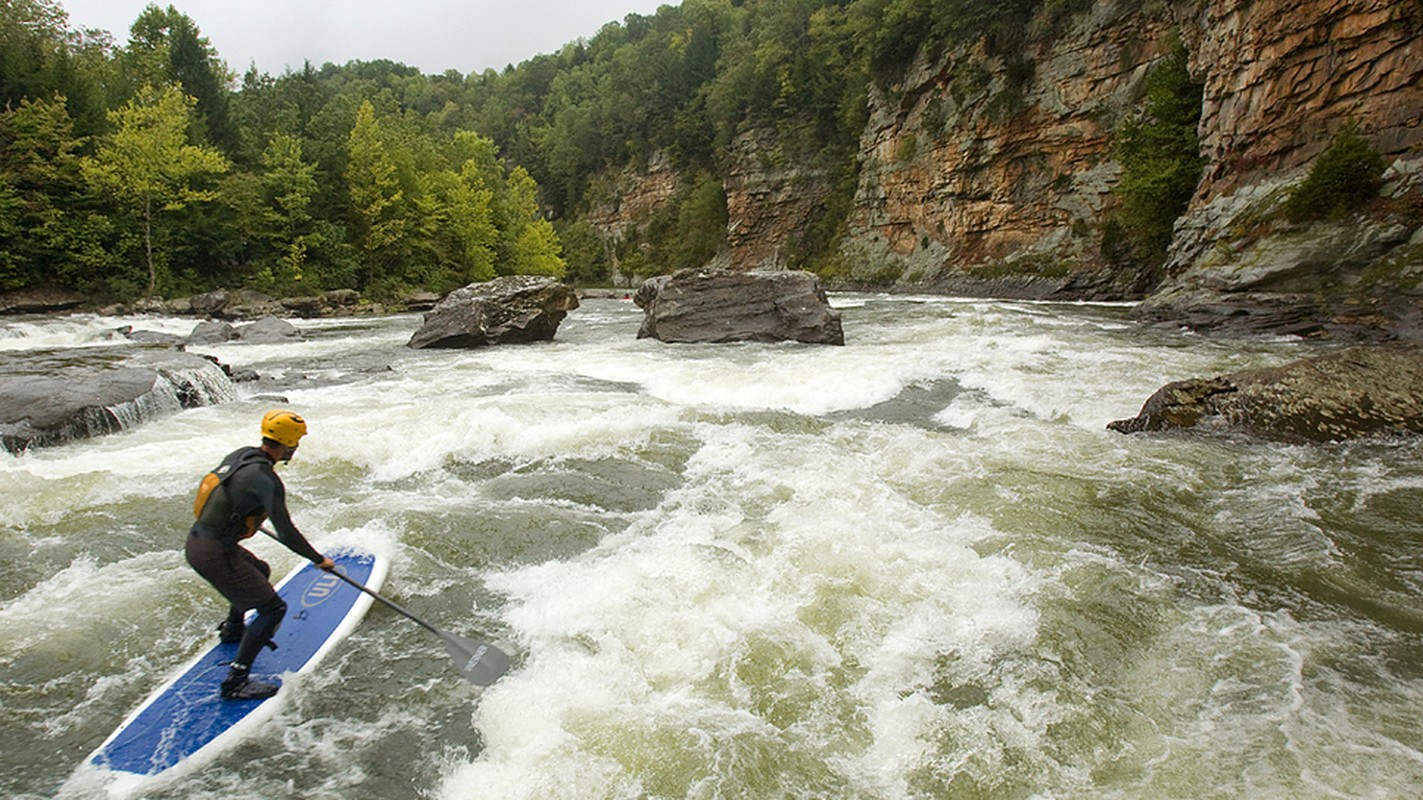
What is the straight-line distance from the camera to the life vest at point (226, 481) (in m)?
3.66

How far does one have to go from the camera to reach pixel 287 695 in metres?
3.86

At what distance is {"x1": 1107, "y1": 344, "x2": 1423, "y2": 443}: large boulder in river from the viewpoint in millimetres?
7238

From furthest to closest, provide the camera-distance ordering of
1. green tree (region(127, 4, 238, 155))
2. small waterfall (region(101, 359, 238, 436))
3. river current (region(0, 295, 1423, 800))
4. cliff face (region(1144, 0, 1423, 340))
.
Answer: green tree (region(127, 4, 238, 155))
cliff face (region(1144, 0, 1423, 340))
small waterfall (region(101, 359, 238, 436))
river current (region(0, 295, 1423, 800))

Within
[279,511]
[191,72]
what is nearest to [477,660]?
[279,511]

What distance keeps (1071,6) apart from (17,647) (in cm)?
3543

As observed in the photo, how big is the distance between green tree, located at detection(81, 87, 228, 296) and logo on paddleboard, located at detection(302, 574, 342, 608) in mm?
28291

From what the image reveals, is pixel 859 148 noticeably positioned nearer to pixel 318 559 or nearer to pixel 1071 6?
pixel 1071 6

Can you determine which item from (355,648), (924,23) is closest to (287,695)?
(355,648)

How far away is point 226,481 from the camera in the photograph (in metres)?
3.64

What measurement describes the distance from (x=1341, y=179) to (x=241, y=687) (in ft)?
66.5

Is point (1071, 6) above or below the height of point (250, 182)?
above

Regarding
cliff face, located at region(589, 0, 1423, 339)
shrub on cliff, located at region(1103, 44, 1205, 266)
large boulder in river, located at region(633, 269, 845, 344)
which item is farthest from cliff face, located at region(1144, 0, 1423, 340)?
large boulder in river, located at region(633, 269, 845, 344)

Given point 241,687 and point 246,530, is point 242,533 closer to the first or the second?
point 246,530

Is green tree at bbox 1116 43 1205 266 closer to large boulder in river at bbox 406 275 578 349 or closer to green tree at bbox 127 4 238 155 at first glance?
large boulder in river at bbox 406 275 578 349
